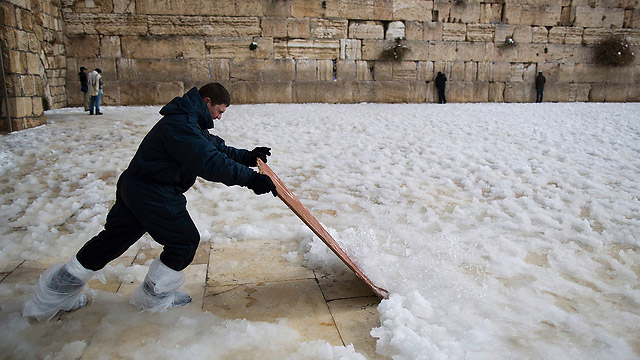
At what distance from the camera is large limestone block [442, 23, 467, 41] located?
14727mm

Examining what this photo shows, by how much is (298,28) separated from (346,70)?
2.12 metres

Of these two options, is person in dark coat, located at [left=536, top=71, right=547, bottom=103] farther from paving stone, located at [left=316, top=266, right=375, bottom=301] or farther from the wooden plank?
the wooden plank

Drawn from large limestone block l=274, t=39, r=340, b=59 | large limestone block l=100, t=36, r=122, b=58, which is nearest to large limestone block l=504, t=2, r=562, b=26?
large limestone block l=274, t=39, r=340, b=59

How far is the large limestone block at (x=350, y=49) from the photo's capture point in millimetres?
14203

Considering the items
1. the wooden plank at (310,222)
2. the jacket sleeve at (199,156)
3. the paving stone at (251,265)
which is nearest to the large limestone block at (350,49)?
the paving stone at (251,265)

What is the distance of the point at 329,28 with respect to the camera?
14000mm

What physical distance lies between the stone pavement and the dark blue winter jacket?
0.75 meters

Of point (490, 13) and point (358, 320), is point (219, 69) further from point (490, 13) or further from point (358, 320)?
point (358, 320)

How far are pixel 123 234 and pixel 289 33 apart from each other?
12.6m

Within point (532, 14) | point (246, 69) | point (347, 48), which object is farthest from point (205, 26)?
point (532, 14)

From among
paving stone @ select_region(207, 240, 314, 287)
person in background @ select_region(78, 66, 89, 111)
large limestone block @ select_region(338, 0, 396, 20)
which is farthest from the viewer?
large limestone block @ select_region(338, 0, 396, 20)

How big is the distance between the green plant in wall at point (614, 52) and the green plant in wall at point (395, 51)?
7547 mm

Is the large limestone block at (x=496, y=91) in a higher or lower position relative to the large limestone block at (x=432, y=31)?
lower

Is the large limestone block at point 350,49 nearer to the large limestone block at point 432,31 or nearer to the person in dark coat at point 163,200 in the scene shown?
the large limestone block at point 432,31
